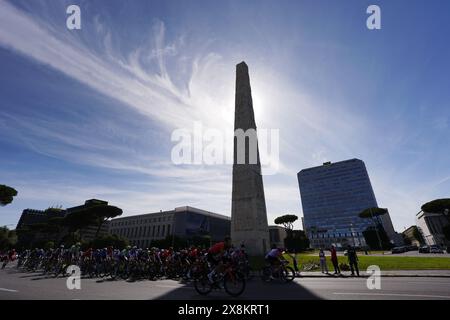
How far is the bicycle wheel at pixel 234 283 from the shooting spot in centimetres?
729

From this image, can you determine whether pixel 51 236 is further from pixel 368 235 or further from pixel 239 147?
pixel 368 235

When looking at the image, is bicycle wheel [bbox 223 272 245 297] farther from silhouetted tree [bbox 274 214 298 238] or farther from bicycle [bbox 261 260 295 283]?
silhouetted tree [bbox 274 214 298 238]

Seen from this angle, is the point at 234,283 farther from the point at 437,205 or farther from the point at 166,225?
the point at 166,225

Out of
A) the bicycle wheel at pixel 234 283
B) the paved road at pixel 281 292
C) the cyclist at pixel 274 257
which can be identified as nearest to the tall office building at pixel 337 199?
the cyclist at pixel 274 257

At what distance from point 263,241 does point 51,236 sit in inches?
4108

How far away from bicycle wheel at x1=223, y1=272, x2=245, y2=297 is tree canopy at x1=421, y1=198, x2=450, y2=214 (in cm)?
7694

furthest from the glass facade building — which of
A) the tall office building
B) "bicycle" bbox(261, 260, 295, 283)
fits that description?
"bicycle" bbox(261, 260, 295, 283)

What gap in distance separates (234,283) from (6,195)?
54.6 meters

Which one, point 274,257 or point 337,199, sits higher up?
point 337,199

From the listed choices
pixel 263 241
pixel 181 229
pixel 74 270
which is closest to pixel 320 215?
pixel 181 229

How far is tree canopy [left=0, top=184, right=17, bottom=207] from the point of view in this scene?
41469 mm

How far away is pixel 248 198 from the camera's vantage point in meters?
20.1

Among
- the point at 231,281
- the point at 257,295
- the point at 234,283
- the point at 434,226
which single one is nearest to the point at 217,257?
the point at 231,281

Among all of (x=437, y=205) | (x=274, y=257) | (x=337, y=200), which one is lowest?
(x=274, y=257)
